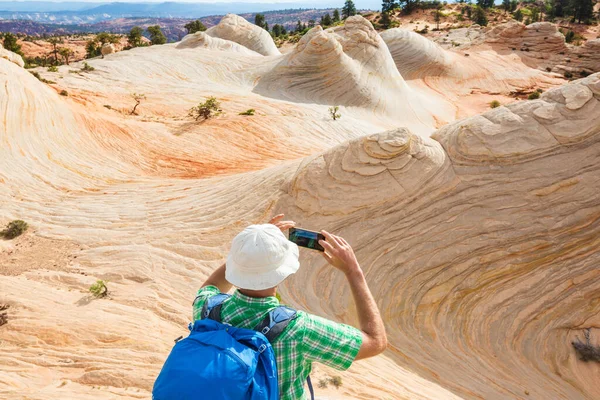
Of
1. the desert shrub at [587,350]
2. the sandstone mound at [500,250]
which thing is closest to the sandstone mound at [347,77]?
the sandstone mound at [500,250]

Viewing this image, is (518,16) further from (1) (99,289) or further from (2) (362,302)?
(2) (362,302)

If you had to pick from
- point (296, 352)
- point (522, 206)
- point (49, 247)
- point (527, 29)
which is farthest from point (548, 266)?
point (527, 29)

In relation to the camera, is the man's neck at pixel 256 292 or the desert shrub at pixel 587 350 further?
the desert shrub at pixel 587 350

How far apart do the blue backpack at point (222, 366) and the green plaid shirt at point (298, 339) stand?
109 mm

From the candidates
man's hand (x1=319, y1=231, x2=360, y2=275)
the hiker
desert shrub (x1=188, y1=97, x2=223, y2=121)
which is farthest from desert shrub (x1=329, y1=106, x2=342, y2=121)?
the hiker

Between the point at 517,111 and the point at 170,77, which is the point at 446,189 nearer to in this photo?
the point at 517,111

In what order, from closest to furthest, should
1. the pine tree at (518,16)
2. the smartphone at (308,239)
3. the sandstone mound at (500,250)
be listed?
the smartphone at (308,239) < the sandstone mound at (500,250) < the pine tree at (518,16)

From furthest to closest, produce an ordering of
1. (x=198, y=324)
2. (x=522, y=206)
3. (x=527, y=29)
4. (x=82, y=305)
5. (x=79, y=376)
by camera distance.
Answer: (x=527, y=29), (x=522, y=206), (x=82, y=305), (x=79, y=376), (x=198, y=324)

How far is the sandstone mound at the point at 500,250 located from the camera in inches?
348

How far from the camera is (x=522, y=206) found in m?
9.02

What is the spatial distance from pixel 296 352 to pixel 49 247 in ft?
30.6

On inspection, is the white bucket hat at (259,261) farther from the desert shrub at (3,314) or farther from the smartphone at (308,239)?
the desert shrub at (3,314)

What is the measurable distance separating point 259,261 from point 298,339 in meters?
0.56

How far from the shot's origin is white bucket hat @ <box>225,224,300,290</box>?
9.78ft
